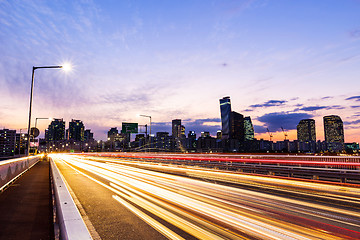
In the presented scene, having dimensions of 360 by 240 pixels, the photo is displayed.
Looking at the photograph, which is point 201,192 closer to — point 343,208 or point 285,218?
point 285,218

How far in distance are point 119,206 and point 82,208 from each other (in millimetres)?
1311

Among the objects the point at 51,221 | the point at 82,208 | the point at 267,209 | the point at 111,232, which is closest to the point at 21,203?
the point at 82,208

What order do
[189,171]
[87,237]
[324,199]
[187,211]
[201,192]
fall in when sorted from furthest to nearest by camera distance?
[189,171], [201,192], [324,199], [187,211], [87,237]

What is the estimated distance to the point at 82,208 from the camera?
871 cm

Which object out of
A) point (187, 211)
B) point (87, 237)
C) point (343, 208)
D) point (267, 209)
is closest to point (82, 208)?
point (187, 211)

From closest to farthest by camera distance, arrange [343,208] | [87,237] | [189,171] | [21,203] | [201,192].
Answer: [87,237], [343,208], [21,203], [201,192], [189,171]

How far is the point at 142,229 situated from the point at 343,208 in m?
7.15

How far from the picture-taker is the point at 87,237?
3.54 meters

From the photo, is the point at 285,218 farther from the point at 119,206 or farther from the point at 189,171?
the point at 189,171

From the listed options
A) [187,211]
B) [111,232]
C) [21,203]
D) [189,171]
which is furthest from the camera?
[189,171]

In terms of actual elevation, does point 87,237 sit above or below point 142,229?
above

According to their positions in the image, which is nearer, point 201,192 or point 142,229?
point 142,229

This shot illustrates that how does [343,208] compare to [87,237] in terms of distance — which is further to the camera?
[343,208]

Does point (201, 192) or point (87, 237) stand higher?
point (87, 237)
